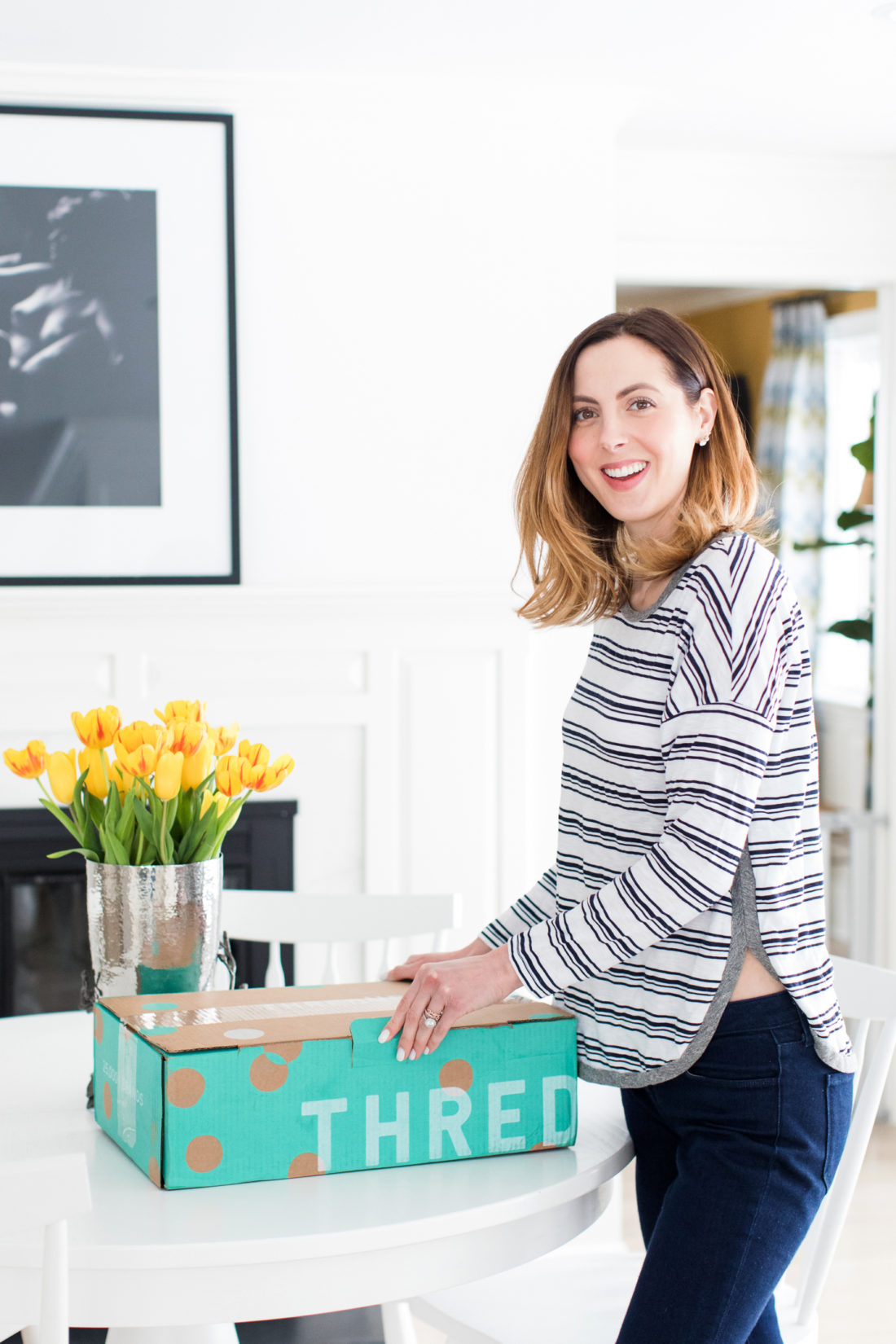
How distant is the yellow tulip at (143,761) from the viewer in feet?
4.90

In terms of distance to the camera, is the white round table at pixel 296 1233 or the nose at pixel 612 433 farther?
the nose at pixel 612 433

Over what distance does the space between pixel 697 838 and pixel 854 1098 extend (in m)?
0.58

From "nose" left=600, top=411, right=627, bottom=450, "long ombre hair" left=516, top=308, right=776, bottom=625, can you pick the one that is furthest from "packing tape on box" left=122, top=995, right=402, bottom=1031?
"nose" left=600, top=411, right=627, bottom=450

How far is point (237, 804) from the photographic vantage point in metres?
1.58

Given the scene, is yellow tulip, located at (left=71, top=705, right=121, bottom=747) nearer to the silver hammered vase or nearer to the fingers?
the silver hammered vase

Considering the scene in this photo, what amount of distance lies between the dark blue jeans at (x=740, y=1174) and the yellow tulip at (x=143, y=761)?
2.11 ft

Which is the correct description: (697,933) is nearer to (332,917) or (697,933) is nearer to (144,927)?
(144,927)

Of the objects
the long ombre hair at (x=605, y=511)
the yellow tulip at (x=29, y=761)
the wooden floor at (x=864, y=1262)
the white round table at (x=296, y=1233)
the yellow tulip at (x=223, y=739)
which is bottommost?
the wooden floor at (x=864, y=1262)

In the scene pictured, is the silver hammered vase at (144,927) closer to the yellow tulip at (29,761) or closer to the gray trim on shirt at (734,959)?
the yellow tulip at (29,761)

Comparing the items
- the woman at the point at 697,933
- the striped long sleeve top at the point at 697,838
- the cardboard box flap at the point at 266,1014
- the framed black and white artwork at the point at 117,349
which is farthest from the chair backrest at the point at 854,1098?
the framed black and white artwork at the point at 117,349

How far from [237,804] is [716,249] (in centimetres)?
241

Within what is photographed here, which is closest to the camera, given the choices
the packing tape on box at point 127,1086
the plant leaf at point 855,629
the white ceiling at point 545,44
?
the packing tape on box at point 127,1086

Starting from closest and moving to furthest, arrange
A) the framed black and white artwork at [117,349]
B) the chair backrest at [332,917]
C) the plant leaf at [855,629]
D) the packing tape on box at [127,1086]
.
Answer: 1. the packing tape on box at [127,1086]
2. the chair backrest at [332,917]
3. the framed black and white artwork at [117,349]
4. the plant leaf at [855,629]

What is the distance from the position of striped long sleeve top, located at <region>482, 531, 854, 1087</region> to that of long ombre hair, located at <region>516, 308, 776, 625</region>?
0.23ft
